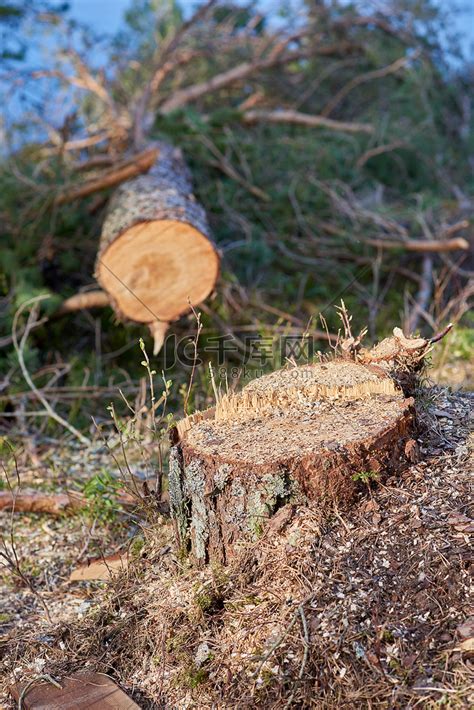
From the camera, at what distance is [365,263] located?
19.7ft

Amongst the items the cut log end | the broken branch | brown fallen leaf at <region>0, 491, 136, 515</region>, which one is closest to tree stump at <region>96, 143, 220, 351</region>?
the cut log end

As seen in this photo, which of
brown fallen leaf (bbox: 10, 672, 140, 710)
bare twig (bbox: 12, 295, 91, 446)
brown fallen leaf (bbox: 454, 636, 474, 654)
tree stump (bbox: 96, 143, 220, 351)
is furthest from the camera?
tree stump (bbox: 96, 143, 220, 351)

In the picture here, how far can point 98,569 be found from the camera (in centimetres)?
289

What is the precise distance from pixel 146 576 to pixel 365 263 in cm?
404

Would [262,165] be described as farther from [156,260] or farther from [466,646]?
[466,646]

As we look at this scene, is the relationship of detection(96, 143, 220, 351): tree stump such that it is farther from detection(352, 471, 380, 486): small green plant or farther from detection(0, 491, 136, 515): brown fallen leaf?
detection(352, 471, 380, 486): small green plant

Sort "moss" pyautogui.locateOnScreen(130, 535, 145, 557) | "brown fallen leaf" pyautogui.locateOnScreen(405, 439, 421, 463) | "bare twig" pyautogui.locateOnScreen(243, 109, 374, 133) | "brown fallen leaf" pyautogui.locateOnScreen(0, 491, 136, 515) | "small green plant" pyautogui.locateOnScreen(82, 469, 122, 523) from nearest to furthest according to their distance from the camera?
"brown fallen leaf" pyautogui.locateOnScreen(405, 439, 421, 463), "moss" pyautogui.locateOnScreen(130, 535, 145, 557), "small green plant" pyautogui.locateOnScreen(82, 469, 122, 523), "brown fallen leaf" pyautogui.locateOnScreen(0, 491, 136, 515), "bare twig" pyautogui.locateOnScreen(243, 109, 374, 133)

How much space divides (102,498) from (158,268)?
164cm

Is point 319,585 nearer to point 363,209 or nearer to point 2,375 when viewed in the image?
point 2,375

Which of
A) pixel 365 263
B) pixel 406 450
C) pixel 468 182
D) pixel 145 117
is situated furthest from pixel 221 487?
pixel 468 182

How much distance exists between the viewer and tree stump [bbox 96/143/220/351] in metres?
4.27

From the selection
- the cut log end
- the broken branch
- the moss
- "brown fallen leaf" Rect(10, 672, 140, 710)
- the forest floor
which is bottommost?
"brown fallen leaf" Rect(10, 672, 140, 710)

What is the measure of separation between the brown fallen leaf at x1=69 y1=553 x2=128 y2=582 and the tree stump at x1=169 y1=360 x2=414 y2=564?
506mm

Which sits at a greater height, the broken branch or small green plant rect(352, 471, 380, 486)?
the broken branch
